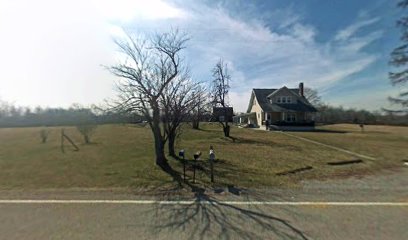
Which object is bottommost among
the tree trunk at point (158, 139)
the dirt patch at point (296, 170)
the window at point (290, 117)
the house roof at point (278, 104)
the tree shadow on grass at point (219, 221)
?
the tree shadow on grass at point (219, 221)

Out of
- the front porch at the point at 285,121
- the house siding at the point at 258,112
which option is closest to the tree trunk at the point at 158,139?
the front porch at the point at 285,121

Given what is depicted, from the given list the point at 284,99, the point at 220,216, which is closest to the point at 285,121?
the point at 284,99

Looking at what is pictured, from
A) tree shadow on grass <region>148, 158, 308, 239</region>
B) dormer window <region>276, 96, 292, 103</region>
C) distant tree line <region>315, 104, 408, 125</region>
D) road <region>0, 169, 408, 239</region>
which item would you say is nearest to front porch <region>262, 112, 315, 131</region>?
dormer window <region>276, 96, 292, 103</region>

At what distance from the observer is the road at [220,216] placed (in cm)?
486

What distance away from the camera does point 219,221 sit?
17.7ft

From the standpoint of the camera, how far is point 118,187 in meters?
8.16

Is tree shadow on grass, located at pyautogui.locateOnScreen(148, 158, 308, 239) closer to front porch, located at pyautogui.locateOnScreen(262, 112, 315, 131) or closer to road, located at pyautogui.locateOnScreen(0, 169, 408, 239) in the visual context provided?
road, located at pyautogui.locateOnScreen(0, 169, 408, 239)

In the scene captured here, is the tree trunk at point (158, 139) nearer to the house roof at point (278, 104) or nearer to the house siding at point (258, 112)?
the house roof at point (278, 104)

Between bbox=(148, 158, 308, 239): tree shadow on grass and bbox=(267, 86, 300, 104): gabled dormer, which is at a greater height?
bbox=(267, 86, 300, 104): gabled dormer

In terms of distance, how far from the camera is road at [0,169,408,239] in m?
4.86

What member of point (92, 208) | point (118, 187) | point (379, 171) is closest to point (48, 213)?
point (92, 208)

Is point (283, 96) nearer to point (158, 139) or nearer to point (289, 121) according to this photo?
point (289, 121)

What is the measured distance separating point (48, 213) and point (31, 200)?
135 centimetres

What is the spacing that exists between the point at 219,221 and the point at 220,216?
0.26 metres
